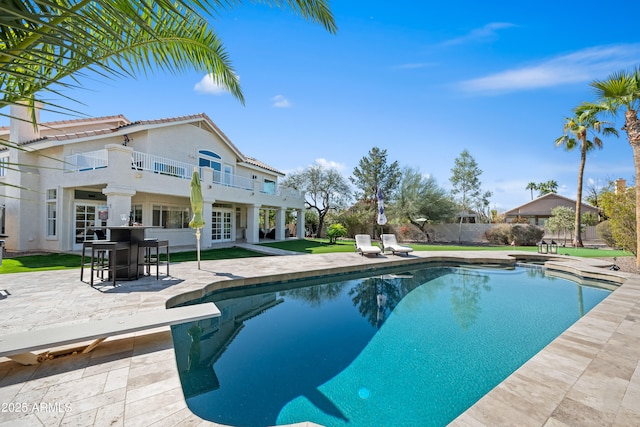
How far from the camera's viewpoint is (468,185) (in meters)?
36.2

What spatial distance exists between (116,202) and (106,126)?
8.99m

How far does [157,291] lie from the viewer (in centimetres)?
665

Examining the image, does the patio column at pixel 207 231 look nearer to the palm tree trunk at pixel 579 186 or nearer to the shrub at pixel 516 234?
the shrub at pixel 516 234

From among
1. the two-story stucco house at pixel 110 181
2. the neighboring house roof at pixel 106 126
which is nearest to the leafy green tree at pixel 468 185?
the two-story stucco house at pixel 110 181

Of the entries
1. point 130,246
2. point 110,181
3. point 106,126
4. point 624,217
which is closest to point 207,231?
point 110,181

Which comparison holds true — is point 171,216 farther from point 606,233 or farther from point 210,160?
point 606,233

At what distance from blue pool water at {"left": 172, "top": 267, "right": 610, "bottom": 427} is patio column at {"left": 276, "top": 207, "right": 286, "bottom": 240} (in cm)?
1405

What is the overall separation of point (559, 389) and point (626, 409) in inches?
19.9

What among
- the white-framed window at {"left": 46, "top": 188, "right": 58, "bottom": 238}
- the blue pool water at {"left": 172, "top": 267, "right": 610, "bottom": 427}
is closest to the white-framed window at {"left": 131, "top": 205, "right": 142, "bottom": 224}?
the white-framed window at {"left": 46, "top": 188, "right": 58, "bottom": 238}

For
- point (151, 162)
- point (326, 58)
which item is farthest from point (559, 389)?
point (151, 162)

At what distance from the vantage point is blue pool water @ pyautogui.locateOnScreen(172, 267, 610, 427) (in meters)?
3.60

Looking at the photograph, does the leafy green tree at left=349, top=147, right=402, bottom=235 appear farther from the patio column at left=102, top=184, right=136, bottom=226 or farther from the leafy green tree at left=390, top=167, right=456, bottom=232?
the patio column at left=102, top=184, right=136, bottom=226

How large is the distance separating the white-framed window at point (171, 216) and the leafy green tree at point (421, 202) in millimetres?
18463

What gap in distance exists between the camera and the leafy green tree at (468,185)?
3591 cm
